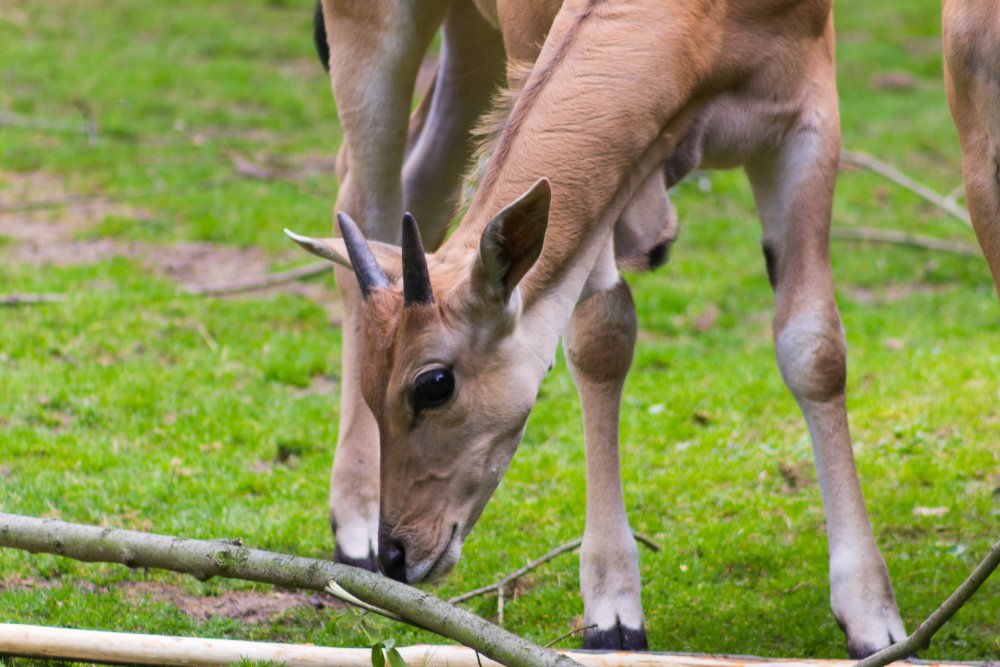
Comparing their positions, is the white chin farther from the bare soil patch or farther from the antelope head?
the bare soil patch

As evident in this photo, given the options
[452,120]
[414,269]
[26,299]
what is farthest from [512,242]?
[26,299]

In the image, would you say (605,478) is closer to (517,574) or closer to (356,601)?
(517,574)

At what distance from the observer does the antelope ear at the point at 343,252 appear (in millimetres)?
3818

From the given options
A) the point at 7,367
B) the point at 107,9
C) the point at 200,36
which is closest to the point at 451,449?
the point at 7,367

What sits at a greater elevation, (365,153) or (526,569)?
(365,153)

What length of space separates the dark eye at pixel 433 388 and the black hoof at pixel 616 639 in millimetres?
1286

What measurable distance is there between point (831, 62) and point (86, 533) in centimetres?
293

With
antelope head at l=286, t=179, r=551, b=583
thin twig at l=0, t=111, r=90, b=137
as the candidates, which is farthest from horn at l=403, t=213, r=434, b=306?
thin twig at l=0, t=111, r=90, b=137

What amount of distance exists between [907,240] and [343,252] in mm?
7348

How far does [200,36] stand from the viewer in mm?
16125

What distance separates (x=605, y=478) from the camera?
477 centimetres

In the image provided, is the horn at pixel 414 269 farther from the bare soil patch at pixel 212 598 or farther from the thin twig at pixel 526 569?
the bare soil patch at pixel 212 598

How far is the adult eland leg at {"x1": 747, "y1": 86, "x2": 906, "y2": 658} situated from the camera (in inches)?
176

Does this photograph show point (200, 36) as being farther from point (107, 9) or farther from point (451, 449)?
A: point (451, 449)
